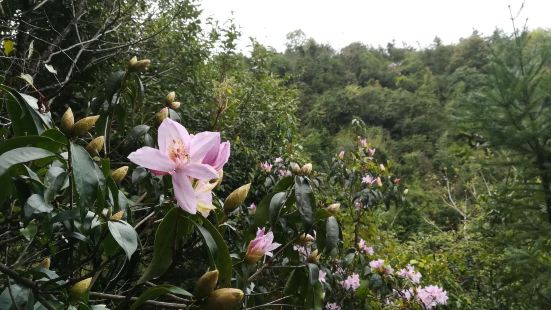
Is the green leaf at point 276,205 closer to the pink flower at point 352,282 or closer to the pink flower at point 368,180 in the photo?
the pink flower at point 352,282

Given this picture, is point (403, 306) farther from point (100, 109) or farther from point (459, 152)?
point (459, 152)

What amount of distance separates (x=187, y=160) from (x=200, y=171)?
0.02 metres

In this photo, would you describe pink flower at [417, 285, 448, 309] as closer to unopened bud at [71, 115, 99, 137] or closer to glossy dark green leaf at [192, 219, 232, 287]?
glossy dark green leaf at [192, 219, 232, 287]

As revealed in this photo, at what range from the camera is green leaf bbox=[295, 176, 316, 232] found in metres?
0.73

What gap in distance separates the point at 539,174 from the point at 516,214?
0.37 m

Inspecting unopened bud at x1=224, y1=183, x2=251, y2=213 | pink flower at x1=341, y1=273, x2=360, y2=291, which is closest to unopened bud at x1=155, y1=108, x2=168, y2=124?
unopened bud at x1=224, y1=183, x2=251, y2=213

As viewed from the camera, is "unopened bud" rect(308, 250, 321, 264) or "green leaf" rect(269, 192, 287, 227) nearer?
"green leaf" rect(269, 192, 287, 227)

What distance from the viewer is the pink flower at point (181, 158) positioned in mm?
503

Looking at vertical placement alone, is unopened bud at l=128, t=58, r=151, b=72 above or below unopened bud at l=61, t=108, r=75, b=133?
above

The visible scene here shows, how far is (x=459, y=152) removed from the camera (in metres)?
10.1

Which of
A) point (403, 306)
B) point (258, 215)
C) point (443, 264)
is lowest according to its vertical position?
point (443, 264)

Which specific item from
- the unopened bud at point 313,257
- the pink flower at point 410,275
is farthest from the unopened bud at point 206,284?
the pink flower at point 410,275

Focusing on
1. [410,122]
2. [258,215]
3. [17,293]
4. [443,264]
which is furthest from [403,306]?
[410,122]

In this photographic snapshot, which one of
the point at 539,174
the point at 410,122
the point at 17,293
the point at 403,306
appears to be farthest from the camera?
the point at 410,122
